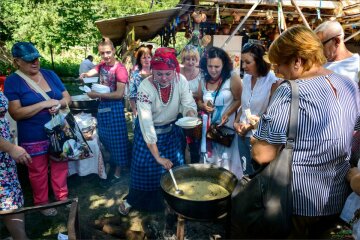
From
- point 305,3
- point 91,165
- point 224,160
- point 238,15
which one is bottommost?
point 91,165

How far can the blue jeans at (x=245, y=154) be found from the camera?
3.23 meters

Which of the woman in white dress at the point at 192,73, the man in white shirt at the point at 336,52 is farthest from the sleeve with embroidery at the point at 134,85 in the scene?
the man in white shirt at the point at 336,52

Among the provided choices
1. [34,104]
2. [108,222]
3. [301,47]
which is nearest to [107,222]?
[108,222]

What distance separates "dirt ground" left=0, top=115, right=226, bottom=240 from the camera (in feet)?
9.50

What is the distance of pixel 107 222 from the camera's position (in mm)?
3158

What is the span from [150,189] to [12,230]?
140cm

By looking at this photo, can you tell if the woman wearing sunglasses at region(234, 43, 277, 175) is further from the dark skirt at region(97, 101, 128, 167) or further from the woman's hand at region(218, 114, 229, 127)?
the dark skirt at region(97, 101, 128, 167)

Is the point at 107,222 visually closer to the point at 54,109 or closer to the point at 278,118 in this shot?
the point at 54,109

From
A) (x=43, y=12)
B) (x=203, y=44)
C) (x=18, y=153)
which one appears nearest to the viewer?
(x=18, y=153)

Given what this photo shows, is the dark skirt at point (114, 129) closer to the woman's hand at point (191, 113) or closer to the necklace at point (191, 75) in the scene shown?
the necklace at point (191, 75)

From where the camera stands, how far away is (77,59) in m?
18.3

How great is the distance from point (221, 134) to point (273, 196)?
1.77m

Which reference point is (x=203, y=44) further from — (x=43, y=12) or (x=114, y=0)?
(x=114, y=0)

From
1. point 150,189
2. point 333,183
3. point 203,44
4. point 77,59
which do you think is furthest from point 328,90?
point 77,59
